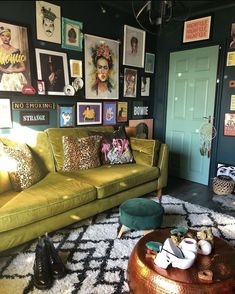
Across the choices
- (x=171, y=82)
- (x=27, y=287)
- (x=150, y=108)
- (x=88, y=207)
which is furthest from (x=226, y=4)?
(x=27, y=287)

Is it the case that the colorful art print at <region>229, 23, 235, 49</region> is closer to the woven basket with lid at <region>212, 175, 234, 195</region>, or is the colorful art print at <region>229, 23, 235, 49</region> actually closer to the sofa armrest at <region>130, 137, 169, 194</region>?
the sofa armrest at <region>130, 137, 169, 194</region>

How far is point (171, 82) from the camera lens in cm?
405

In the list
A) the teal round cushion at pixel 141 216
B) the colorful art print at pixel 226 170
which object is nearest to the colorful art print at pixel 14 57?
the teal round cushion at pixel 141 216

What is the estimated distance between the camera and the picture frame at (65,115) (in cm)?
316

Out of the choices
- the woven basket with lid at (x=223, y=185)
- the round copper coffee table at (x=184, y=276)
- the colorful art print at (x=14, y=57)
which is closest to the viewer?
the round copper coffee table at (x=184, y=276)

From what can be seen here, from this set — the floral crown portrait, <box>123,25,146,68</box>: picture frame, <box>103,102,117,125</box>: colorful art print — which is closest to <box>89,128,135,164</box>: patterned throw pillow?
<box>103,102,117,125</box>: colorful art print

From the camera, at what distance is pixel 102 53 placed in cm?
347

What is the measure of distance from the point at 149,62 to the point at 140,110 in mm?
788

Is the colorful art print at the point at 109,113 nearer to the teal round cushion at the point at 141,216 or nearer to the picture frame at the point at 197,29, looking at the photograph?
the picture frame at the point at 197,29

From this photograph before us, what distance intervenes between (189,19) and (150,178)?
242 cm

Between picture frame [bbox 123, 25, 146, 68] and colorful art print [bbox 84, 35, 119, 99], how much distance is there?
190mm

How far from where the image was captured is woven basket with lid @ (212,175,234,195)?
3318mm

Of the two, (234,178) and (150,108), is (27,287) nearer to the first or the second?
(234,178)

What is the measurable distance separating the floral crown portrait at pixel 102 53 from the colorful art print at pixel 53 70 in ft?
1.48
